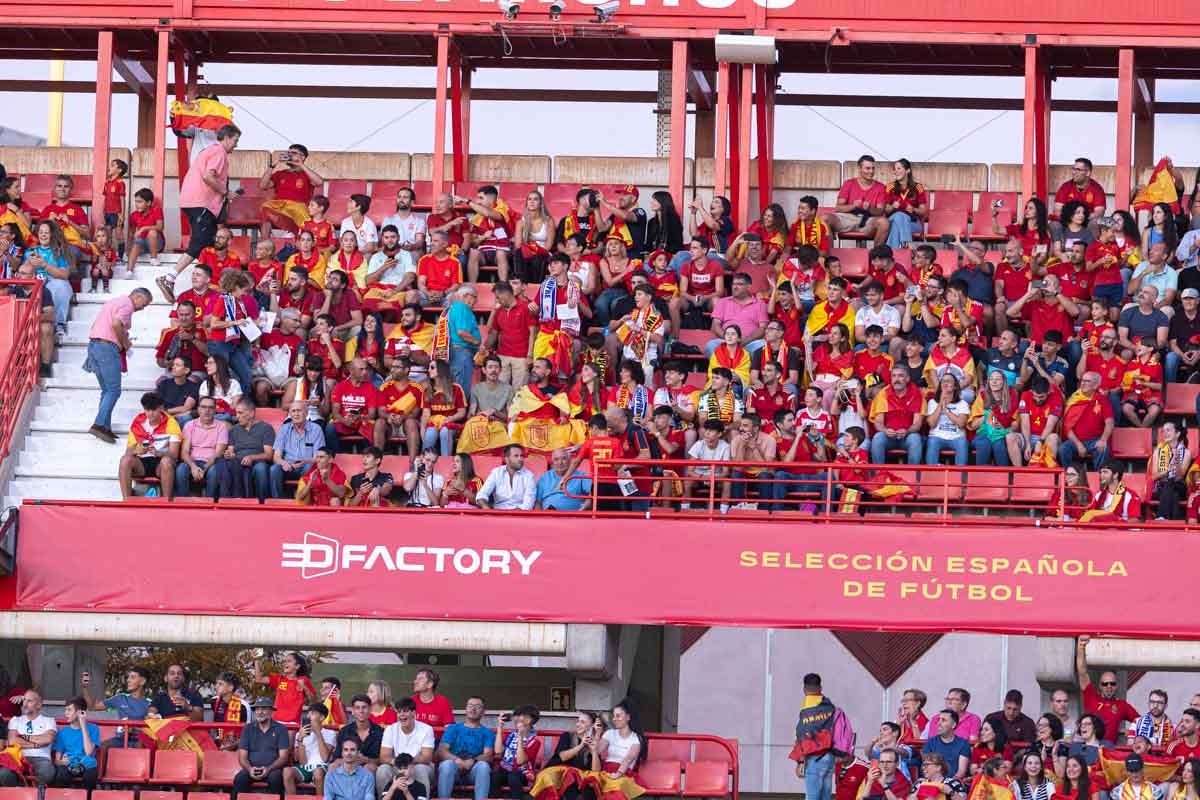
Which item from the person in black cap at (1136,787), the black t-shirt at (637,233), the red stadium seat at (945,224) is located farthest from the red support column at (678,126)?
the person in black cap at (1136,787)

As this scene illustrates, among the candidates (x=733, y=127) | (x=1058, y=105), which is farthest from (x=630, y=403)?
(x=1058, y=105)

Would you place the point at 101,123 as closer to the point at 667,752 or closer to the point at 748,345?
the point at 748,345

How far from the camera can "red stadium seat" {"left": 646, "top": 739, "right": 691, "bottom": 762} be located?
70.7 ft

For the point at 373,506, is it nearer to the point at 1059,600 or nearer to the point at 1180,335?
the point at 1059,600

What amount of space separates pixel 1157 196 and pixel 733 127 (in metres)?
4.56

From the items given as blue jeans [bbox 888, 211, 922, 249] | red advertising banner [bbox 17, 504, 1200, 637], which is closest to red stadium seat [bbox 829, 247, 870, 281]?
blue jeans [bbox 888, 211, 922, 249]

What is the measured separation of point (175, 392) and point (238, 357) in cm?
80

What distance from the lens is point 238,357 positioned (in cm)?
2416

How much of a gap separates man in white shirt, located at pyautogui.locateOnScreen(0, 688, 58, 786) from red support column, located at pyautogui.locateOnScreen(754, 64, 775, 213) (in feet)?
35.4

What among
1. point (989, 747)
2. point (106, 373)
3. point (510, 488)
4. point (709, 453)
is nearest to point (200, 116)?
point (106, 373)

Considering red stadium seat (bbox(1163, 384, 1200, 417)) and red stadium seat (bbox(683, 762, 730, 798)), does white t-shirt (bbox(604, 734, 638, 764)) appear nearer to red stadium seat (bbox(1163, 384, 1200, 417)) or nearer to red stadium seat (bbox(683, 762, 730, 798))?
red stadium seat (bbox(683, 762, 730, 798))

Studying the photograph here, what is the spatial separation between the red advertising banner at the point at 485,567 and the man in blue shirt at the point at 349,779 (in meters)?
1.80

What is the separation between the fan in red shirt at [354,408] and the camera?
23.4m

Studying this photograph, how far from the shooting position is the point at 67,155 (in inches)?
1165
